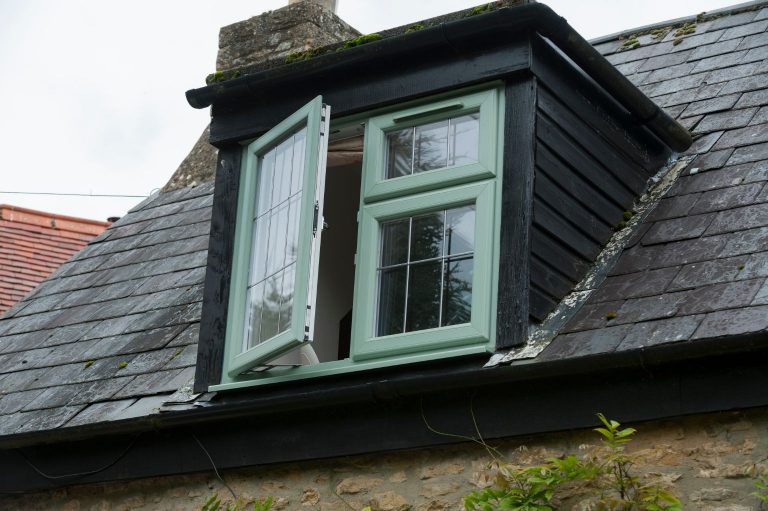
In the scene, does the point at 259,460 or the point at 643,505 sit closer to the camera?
the point at 643,505

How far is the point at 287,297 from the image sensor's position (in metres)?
6.16

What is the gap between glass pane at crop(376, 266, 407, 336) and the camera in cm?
595

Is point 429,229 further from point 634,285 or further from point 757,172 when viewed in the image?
point 757,172

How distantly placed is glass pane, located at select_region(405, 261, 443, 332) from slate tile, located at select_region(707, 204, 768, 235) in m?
1.25

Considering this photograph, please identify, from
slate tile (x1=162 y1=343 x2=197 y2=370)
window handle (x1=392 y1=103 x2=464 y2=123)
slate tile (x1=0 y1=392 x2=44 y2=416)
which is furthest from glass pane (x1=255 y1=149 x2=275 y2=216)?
slate tile (x1=0 y1=392 x2=44 y2=416)

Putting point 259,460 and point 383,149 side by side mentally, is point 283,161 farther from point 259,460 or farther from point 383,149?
point 259,460

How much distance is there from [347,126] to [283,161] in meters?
0.37

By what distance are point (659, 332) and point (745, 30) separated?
11.7 feet

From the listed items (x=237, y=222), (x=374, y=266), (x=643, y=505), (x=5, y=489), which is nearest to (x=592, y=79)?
(x=374, y=266)

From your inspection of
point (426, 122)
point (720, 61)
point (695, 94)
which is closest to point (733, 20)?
point (720, 61)

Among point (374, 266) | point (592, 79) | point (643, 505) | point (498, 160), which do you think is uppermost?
point (592, 79)

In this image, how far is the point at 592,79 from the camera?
6.51m

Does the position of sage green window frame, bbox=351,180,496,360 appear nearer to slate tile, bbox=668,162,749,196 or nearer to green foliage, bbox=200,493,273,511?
green foliage, bbox=200,493,273,511

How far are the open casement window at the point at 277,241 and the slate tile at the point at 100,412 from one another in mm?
660
